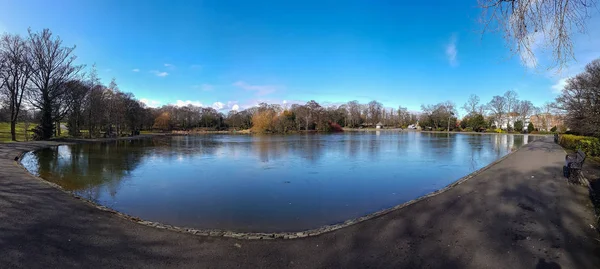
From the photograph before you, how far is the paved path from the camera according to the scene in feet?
13.0

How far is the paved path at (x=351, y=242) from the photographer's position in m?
3.98

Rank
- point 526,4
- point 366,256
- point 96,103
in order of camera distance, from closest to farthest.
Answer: point 526,4, point 366,256, point 96,103

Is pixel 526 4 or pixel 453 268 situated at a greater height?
pixel 526 4

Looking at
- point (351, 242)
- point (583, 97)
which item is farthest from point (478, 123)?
point (351, 242)

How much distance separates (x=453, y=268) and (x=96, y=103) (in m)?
44.8

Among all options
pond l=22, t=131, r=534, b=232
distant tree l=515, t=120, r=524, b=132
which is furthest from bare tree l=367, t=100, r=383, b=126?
pond l=22, t=131, r=534, b=232

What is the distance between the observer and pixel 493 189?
827 centimetres

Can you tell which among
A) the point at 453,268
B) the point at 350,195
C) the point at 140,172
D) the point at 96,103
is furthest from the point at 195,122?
the point at 453,268

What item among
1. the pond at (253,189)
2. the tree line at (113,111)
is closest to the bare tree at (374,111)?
the tree line at (113,111)

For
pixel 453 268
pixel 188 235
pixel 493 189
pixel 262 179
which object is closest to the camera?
pixel 453 268

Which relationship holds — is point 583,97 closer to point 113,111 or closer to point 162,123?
point 113,111

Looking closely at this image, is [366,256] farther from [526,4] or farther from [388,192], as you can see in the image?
[388,192]

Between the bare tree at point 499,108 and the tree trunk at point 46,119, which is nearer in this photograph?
the tree trunk at point 46,119

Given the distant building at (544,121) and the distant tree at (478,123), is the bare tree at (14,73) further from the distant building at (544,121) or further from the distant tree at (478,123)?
the distant building at (544,121)
